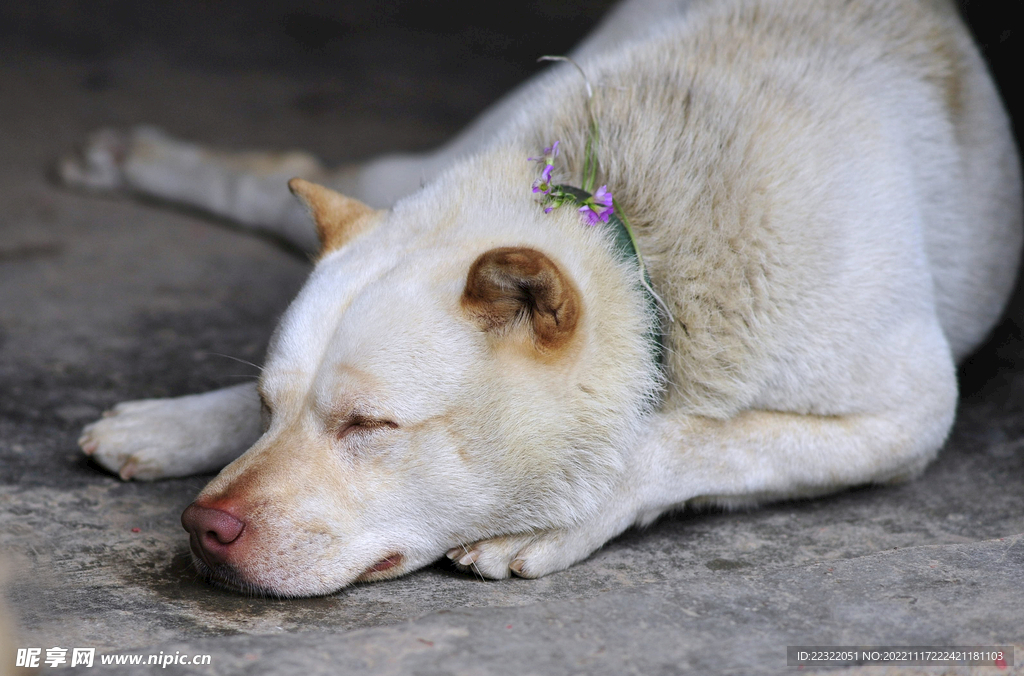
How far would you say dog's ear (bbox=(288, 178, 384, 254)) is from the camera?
2.70m

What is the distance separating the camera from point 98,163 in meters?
5.60

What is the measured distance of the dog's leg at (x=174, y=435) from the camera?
2.95 metres

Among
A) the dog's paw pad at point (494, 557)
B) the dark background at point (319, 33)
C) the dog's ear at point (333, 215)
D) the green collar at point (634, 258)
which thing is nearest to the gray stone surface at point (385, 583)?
the dog's paw pad at point (494, 557)

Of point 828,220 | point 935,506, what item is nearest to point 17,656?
point 828,220

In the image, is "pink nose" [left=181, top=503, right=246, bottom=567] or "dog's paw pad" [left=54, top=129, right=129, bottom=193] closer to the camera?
"pink nose" [left=181, top=503, right=246, bottom=567]

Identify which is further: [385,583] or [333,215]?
[333,215]

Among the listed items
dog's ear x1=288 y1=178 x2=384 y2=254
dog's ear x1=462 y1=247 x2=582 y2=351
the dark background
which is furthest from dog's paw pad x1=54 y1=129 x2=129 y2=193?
dog's ear x1=462 y1=247 x2=582 y2=351

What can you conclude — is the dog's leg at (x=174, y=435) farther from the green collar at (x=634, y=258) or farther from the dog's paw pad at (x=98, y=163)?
the dog's paw pad at (x=98, y=163)

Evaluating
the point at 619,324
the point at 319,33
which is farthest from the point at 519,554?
the point at 319,33

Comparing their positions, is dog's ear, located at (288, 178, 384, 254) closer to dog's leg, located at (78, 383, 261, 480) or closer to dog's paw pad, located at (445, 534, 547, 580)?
dog's leg, located at (78, 383, 261, 480)

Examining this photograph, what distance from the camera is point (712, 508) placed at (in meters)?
2.92

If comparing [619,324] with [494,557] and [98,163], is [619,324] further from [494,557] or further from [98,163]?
[98,163]

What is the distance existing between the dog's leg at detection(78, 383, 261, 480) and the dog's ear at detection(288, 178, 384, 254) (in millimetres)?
589

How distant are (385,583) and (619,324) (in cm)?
85
